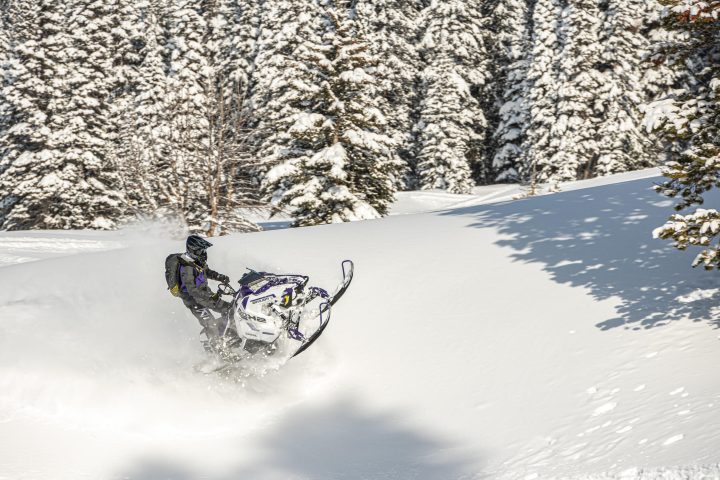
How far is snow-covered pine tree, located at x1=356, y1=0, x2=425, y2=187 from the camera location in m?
47.2

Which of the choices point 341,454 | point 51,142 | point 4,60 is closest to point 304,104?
point 341,454

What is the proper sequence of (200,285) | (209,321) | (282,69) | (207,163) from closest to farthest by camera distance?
(200,285) → (209,321) → (207,163) → (282,69)

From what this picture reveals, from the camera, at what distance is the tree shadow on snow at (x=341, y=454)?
7262 millimetres

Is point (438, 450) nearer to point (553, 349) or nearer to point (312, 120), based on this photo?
point (553, 349)

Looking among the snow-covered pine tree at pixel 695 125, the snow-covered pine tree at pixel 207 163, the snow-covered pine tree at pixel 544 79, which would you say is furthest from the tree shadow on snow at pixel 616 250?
the snow-covered pine tree at pixel 544 79

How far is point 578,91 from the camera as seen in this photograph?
1592 inches

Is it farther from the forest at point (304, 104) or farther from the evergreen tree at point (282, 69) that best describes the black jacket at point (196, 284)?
the evergreen tree at point (282, 69)

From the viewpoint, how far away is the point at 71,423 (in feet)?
28.9

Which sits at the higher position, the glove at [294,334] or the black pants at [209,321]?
the black pants at [209,321]

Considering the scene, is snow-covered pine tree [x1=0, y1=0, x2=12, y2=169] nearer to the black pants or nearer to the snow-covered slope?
the snow-covered slope

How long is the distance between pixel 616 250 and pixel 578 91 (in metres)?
32.1

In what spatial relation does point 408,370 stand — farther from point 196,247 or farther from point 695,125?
point 695,125

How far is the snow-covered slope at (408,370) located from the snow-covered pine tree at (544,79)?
30703 millimetres

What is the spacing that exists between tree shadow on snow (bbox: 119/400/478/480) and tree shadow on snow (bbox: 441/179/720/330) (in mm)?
3011
